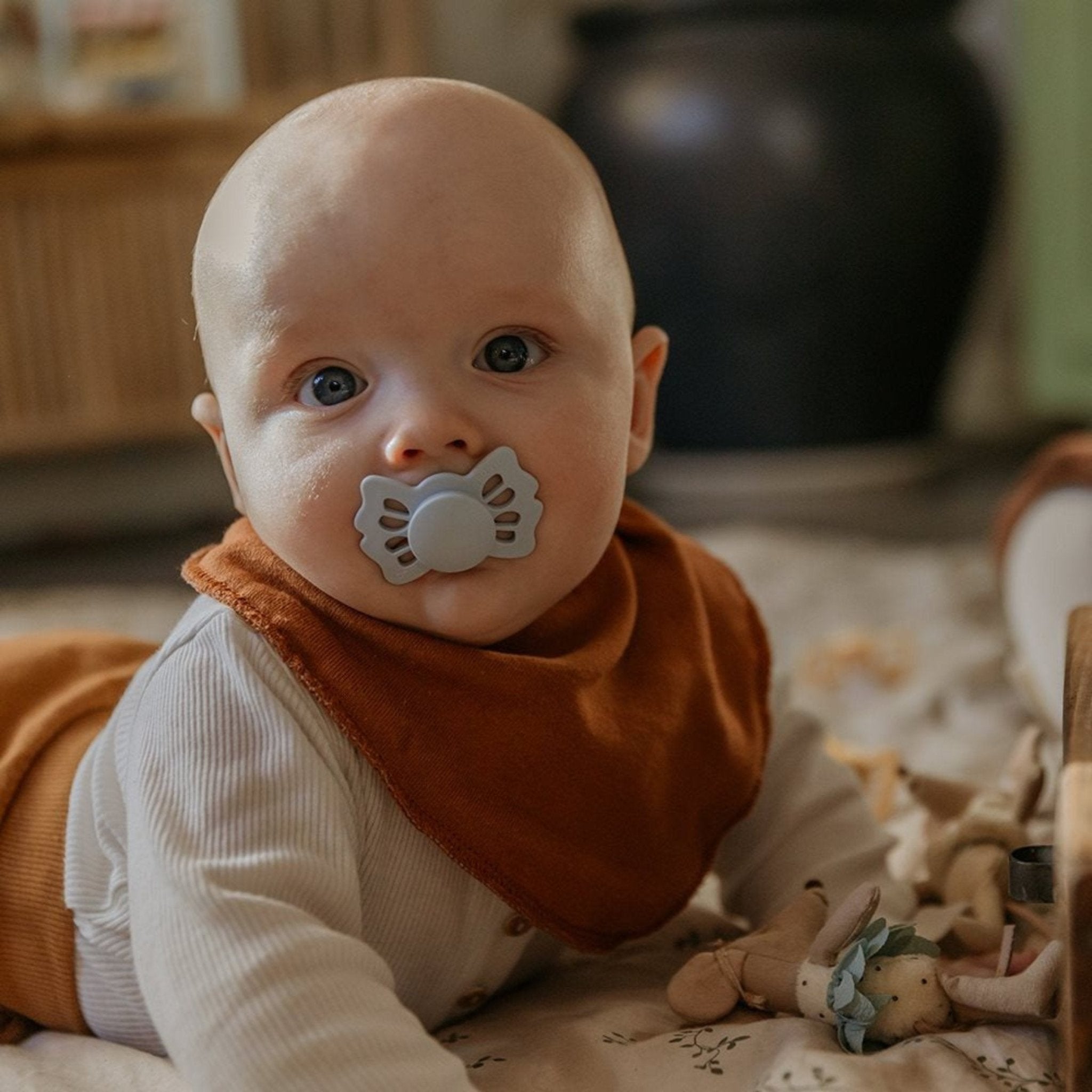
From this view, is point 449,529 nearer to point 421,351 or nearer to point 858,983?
point 421,351

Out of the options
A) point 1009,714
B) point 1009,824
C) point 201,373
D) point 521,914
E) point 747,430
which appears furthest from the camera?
point 747,430

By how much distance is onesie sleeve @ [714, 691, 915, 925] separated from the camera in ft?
2.52

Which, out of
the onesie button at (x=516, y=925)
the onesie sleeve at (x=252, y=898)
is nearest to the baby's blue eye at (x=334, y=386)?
the onesie sleeve at (x=252, y=898)

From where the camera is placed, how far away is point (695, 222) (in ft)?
8.28

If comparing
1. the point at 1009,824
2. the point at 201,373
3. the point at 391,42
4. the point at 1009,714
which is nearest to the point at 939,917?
the point at 1009,824

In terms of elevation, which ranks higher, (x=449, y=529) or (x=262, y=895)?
(x=449, y=529)

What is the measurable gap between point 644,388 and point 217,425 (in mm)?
198

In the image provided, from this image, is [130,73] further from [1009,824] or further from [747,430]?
[1009,824]

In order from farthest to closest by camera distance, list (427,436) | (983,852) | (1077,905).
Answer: (983,852) → (427,436) → (1077,905)

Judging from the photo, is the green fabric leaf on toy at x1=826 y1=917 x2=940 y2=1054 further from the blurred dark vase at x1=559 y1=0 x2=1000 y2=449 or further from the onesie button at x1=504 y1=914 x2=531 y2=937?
the blurred dark vase at x1=559 y1=0 x2=1000 y2=449

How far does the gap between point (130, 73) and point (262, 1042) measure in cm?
232

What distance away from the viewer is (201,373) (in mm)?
2496

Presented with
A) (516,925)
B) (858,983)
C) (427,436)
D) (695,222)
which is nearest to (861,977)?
(858,983)

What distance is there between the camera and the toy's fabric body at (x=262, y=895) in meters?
0.54
